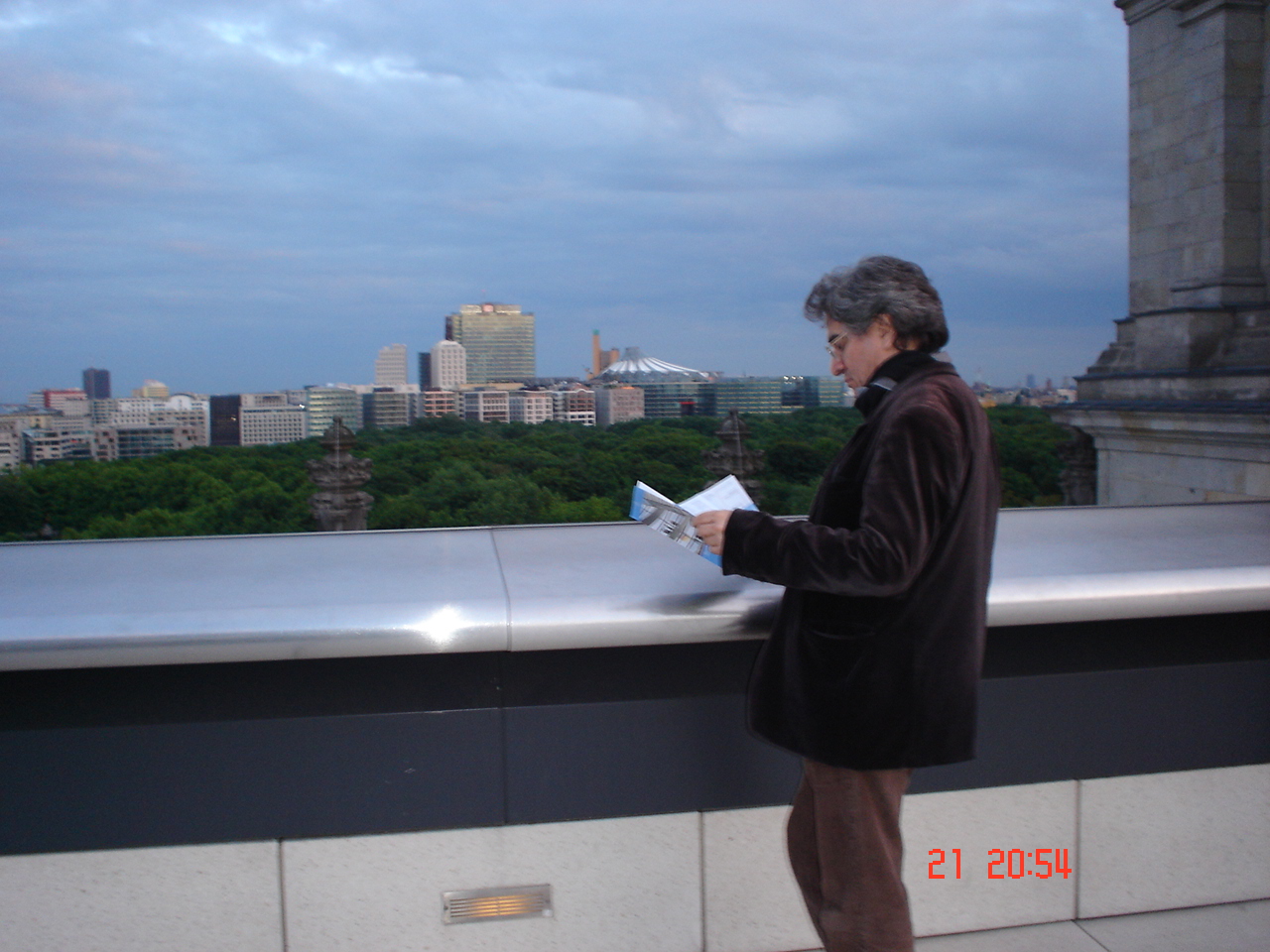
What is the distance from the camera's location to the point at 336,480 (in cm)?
2475

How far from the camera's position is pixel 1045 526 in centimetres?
258

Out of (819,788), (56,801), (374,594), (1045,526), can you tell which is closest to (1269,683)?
(1045,526)

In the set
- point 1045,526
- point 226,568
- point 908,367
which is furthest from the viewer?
point 1045,526

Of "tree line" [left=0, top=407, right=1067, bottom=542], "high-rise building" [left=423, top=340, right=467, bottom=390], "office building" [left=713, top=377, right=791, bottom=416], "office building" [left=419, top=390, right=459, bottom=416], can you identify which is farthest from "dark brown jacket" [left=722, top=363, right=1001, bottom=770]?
"high-rise building" [left=423, top=340, right=467, bottom=390]

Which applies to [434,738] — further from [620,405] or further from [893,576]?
[620,405]

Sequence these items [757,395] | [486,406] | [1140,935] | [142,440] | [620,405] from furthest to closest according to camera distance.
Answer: [486,406]
[142,440]
[620,405]
[757,395]
[1140,935]

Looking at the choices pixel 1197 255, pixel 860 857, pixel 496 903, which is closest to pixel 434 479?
pixel 1197 255

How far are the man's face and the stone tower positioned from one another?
1110 centimetres

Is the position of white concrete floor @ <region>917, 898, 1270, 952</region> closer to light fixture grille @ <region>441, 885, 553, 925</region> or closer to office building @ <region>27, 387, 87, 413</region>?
light fixture grille @ <region>441, 885, 553, 925</region>

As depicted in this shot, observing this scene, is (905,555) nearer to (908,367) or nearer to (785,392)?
(908,367)

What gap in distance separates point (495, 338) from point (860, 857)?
2799 inches

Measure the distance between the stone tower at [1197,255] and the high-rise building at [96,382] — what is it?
63016 millimetres

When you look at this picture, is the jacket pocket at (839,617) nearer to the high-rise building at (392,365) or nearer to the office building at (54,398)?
the office building at (54,398)

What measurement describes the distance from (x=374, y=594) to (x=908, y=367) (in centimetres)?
99
